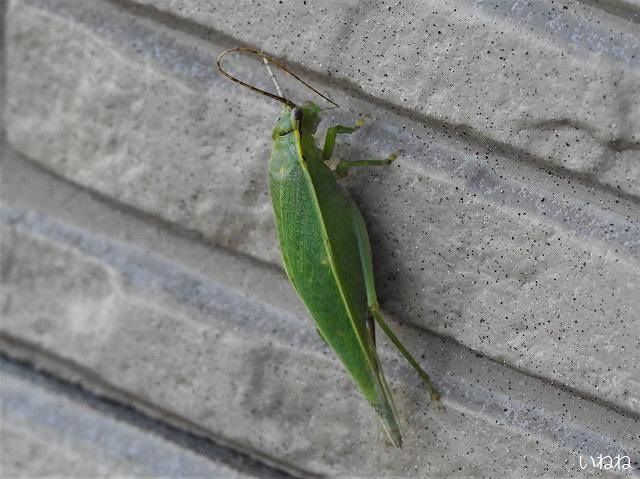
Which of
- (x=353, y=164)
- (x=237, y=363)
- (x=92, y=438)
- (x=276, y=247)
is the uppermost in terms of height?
(x=353, y=164)

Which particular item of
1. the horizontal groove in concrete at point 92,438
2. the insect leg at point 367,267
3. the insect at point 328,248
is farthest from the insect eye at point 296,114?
the horizontal groove in concrete at point 92,438

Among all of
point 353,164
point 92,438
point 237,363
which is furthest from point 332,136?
point 92,438

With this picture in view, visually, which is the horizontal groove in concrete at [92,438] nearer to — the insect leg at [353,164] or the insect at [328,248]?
the insect at [328,248]

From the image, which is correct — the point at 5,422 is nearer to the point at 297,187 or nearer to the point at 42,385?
the point at 42,385

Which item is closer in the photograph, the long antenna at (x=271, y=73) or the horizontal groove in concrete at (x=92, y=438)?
the long antenna at (x=271, y=73)

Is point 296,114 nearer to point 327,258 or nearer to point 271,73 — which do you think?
point 271,73

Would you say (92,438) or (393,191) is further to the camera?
(92,438)

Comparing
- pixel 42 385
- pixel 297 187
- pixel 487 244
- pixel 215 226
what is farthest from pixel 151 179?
pixel 487 244

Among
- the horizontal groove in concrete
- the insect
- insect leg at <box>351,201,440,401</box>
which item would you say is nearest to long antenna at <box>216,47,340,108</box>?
the insect

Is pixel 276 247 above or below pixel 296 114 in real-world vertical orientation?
below
